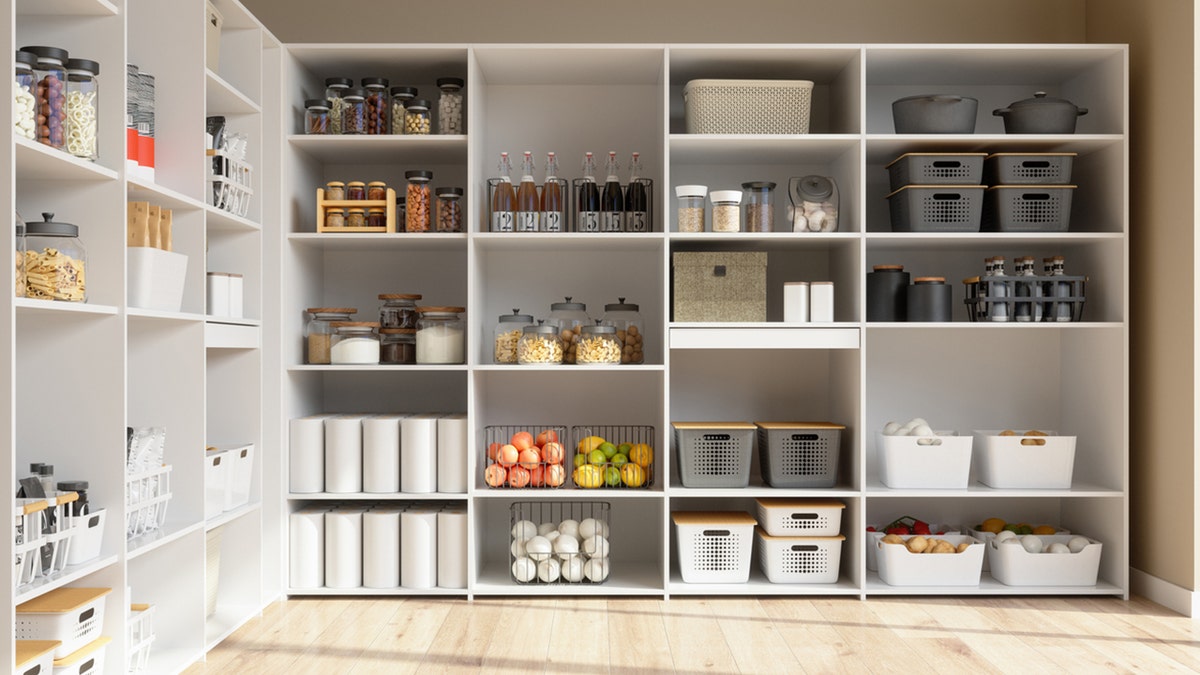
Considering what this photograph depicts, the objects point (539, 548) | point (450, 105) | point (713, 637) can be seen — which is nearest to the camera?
point (713, 637)

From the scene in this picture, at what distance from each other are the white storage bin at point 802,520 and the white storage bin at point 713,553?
97 millimetres

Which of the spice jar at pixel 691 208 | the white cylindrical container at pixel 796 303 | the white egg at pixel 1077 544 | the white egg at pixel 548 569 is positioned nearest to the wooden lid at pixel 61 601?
the white egg at pixel 548 569

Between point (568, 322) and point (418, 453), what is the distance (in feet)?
2.58

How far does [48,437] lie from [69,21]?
40.9 inches

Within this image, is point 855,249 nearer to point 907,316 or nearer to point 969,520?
point 907,316

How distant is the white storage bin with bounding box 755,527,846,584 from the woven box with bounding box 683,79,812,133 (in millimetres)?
1599

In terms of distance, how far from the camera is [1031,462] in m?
3.93

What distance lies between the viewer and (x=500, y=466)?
3928 mm

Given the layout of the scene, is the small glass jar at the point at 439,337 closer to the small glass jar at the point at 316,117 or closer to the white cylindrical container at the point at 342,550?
the white cylindrical container at the point at 342,550

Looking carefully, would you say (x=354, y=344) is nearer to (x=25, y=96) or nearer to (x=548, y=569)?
(x=548, y=569)

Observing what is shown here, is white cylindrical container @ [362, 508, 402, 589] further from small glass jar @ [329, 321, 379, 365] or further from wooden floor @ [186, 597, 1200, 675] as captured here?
small glass jar @ [329, 321, 379, 365]

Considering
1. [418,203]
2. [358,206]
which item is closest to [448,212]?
[418,203]

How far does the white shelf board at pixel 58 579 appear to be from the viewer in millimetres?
2150

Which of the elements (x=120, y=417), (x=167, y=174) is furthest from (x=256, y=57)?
(x=120, y=417)
